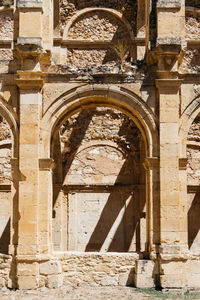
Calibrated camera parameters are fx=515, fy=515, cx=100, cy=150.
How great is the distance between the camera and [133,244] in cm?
1533

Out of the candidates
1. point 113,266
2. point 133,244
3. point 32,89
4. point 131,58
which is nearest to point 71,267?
point 113,266

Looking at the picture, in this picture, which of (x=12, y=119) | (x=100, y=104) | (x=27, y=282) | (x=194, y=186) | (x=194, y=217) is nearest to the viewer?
(x=27, y=282)

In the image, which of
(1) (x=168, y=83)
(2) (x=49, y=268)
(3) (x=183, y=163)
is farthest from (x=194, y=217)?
(2) (x=49, y=268)

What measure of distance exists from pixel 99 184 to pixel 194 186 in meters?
2.94

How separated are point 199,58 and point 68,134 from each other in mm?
5097

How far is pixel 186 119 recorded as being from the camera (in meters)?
11.1

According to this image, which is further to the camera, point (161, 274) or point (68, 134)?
point (68, 134)

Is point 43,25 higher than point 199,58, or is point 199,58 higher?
point 199,58

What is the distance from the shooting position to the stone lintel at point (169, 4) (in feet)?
36.5

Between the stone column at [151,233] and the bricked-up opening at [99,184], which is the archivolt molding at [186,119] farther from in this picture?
the bricked-up opening at [99,184]

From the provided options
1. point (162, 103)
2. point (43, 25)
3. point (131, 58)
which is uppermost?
point (131, 58)

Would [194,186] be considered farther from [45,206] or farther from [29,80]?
[29,80]

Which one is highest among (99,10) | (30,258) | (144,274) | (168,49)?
(99,10)

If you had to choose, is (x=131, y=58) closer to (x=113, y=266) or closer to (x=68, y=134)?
(x=68, y=134)
